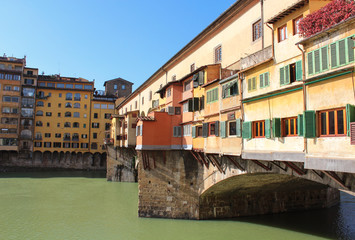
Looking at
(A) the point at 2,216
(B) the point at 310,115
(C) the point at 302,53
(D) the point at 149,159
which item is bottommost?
(A) the point at 2,216

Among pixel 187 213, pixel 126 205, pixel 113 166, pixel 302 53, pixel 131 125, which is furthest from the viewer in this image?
pixel 113 166

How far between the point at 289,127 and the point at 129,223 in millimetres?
15555

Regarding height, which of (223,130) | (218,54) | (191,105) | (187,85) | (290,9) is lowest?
(223,130)

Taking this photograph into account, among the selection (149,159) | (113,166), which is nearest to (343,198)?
(149,159)

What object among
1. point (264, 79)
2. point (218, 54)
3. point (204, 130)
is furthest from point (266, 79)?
point (218, 54)

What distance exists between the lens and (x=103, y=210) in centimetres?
2791

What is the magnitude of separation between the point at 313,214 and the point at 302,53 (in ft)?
63.4

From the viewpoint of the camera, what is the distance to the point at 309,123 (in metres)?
10.7

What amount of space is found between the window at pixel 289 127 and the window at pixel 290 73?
1567mm

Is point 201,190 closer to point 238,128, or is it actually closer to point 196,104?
point 196,104

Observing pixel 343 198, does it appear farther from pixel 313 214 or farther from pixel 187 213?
pixel 187 213

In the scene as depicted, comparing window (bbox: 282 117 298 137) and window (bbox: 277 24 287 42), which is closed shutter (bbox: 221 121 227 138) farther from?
window (bbox: 277 24 287 42)

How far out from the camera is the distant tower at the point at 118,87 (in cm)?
7544

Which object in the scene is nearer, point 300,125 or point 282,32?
point 300,125
